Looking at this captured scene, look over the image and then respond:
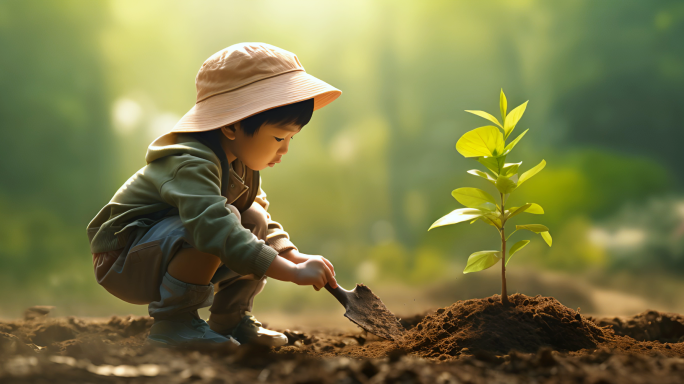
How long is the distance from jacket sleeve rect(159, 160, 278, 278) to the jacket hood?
82 mm

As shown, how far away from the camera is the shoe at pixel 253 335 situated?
1.54 meters

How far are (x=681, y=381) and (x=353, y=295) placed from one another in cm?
86

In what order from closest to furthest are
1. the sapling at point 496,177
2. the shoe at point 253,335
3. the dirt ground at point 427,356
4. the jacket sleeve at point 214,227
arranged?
1. the dirt ground at point 427,356
2. the jacket sleeve at point 214,227
3. the sapling at point 496,177
4. the shoe at point 253,335

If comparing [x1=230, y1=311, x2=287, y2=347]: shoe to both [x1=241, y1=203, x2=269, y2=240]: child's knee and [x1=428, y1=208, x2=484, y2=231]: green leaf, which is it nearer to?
[x1=241, y1=203, x2=269, y2=240]: child's knee

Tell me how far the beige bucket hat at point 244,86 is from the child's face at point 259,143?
75 millimetres

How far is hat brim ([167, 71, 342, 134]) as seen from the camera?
4.44 feet

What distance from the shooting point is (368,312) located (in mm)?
1476

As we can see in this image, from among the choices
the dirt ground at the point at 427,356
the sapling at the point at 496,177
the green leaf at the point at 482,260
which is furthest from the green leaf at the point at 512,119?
the dirt ground at the point at 427,356

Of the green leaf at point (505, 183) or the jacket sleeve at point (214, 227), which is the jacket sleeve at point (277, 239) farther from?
the green leaf at point (505, 183)

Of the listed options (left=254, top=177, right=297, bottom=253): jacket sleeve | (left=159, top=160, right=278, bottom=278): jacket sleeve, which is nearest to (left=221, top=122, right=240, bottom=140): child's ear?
(left=159, top=160, right=278, bottom=278): jacket sleeve

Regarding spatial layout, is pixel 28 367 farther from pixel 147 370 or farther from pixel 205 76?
pixel 205 76

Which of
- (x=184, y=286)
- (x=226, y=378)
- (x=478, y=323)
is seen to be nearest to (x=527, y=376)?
(x=478, y=323)

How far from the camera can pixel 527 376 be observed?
90 centimetres

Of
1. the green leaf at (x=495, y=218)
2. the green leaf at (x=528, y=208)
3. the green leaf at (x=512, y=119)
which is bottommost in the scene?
the green leaf at (x=495, y=218)
